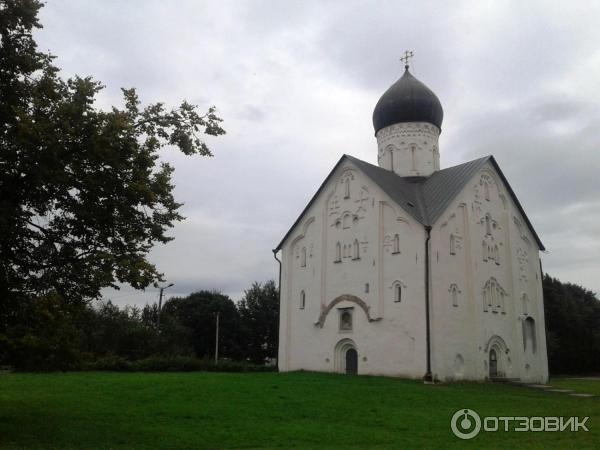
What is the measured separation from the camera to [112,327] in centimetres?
4156

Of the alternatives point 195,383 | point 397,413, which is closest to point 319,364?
point 195,383

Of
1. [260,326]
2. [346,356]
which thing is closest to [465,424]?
[346,356]

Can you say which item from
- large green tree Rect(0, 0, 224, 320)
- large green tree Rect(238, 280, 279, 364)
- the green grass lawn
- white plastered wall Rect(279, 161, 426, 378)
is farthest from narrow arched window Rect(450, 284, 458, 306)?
large green tree Rect(238, 280, 279, 364)

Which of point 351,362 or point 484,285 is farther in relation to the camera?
point 484,285

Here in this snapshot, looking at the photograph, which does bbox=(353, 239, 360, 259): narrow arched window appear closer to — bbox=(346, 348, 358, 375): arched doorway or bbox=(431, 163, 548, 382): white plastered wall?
bbox=(431, 163, 548, 382): white plastered wall

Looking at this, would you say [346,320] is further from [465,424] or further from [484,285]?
[465,424]

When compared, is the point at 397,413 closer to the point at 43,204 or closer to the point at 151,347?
the point at 43,204

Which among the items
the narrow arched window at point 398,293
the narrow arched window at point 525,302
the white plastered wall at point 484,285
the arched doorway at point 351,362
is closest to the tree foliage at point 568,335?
the white plastered wall at point 484,285

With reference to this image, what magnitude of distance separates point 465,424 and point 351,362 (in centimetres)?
1395

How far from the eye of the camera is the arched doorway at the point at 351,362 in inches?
1034

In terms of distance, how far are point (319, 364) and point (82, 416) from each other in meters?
16.4

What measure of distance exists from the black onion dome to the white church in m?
0.06

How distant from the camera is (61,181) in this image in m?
9.95

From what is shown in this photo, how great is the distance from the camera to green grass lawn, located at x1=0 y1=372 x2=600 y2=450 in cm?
1049
